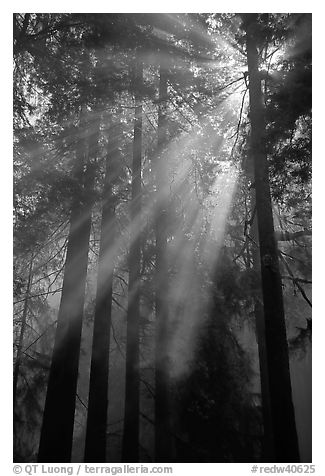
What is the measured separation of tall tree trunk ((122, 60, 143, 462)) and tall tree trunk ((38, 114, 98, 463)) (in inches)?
52.1

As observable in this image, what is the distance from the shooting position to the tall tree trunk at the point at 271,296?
6793mm

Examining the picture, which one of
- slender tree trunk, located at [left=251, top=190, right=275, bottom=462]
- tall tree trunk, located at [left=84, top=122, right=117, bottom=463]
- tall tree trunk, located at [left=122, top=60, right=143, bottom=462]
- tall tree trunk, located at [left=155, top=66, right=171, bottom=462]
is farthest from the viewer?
slender tree trunk, located at [left=251, top=190, right=275, bottom=462]

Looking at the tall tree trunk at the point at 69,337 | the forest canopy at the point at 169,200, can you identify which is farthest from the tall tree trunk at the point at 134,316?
the tall tree trunk at the point at 69,337

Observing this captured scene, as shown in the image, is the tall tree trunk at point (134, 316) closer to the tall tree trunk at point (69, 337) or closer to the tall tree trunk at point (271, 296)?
the tall tree trunk at point (69, 337)

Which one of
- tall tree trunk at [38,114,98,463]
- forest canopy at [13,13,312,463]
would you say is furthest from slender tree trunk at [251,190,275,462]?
tall tree trunk at [38,114,98,463]

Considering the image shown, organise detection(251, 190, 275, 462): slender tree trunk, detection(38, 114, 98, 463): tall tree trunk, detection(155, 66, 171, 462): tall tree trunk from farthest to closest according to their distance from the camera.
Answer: detection(251, 190, 275, 462): slender tree trunk < detection(155, 66, 171, 462): tall tree trunk < detection(38, 114, 98, 463): tall tree trunk

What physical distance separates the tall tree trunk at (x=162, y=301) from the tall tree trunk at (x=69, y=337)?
2.04 metres

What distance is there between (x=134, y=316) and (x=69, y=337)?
1851 millimetres

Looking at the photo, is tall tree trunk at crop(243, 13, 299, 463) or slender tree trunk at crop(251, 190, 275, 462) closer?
tall tree trunk at crop(243, 13, 299, 463)

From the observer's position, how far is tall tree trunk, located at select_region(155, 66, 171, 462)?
9977 mm

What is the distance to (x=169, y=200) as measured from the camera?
11945 mm

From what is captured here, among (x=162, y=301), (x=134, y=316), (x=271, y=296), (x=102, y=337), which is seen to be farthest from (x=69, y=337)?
(x=271, y=296)

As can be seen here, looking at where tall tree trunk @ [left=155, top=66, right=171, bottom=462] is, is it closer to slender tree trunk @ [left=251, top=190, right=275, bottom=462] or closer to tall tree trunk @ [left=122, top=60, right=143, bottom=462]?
tall tree trunk @ [left=122, top=60, right=143, bottom=462]

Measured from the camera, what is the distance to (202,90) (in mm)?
10547
